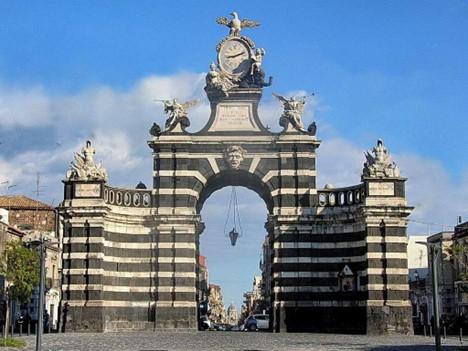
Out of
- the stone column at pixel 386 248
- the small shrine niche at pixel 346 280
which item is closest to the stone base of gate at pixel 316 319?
the small shrine niche at pixel 346 280

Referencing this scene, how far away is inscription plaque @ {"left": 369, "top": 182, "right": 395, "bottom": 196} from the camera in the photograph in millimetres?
51312

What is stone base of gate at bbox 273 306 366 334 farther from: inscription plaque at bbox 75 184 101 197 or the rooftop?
the rooftop

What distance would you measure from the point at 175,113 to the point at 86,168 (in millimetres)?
6908

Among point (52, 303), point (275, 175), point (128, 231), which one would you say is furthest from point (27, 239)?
point (275, 175)

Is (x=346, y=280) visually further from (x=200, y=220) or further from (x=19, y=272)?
(x=19, y=272)

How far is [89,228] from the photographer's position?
51.7 metres

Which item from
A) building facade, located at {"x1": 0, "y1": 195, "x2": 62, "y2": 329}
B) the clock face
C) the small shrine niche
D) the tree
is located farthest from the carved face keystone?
building facade, located at {"x1": 0, "y1": 195, "x2": 62, "y2": 329}

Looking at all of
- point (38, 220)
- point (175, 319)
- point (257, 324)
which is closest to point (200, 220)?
point (175, 319)

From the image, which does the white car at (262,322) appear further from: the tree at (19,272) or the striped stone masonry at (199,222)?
the tree at (19,272)

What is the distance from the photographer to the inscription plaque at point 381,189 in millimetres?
51312

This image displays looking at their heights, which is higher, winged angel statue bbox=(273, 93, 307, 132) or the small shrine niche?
winged angel statue bbox=(273, 93, 307, 132)

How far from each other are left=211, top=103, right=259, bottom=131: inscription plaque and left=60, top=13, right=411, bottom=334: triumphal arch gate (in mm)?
67

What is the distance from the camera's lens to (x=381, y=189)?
51406mm

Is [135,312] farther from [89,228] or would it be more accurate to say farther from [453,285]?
[453,285]
